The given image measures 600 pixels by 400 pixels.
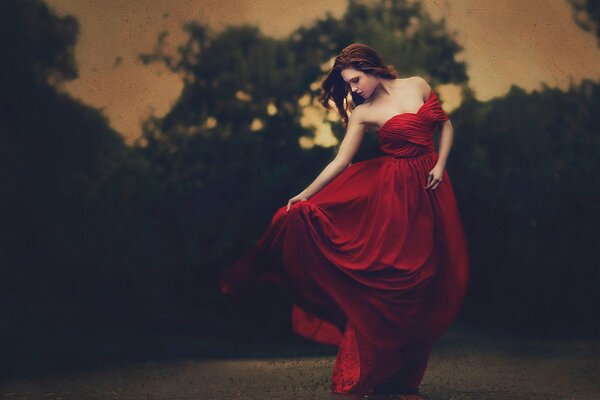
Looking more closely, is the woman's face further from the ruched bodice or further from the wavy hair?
the ruched bodice

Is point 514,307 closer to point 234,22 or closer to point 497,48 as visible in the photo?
point 497,48

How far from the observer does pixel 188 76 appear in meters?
5.85

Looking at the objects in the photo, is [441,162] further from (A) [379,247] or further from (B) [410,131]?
(A) [379,247]

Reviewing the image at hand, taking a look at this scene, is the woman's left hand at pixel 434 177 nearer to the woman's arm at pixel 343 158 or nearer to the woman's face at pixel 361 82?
the woman's arm at pixel 343 158

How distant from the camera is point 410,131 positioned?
→ 447 cm

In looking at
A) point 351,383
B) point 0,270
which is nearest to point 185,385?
point 351,383

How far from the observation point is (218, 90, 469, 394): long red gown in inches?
176

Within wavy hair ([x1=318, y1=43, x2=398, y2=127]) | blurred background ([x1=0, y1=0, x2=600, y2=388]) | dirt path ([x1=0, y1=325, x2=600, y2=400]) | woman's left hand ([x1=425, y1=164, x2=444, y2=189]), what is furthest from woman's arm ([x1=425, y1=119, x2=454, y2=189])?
blurred background ([x1=0, y1=0, x2=600, y2=388])

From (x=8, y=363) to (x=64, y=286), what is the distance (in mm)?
600

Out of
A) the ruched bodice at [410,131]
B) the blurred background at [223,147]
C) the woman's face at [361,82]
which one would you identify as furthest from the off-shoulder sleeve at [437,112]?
the blurred background at [223,147]

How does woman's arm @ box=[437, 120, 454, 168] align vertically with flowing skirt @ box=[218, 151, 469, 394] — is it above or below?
above

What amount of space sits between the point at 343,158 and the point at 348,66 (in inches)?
18.5

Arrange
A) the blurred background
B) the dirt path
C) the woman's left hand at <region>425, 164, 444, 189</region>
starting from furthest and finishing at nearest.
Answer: the blurred background → the dirt path → the woman's left hand at <region>425, 164, 444, 189</region>

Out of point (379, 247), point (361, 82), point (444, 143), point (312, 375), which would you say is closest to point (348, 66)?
point (361, 82)
